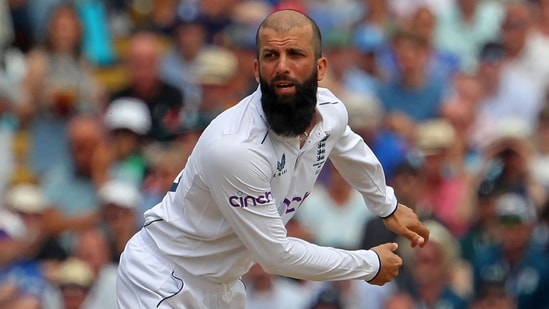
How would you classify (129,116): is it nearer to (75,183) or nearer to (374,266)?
(75,183)

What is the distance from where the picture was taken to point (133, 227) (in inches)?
392

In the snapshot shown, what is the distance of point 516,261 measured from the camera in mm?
9984

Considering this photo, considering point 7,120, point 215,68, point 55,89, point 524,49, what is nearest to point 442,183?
point 215,68

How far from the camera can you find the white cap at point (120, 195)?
999cm

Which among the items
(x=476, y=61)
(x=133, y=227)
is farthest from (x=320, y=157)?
(x=476, y=61)

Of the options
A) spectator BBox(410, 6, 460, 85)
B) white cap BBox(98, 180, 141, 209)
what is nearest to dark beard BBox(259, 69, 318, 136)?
white cap BBox(98, 180, 141, 209)

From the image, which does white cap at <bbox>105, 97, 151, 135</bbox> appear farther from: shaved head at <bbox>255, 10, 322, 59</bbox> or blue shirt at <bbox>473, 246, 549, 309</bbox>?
shaved head at <bbox>255, 10, 322, 59</bbox>

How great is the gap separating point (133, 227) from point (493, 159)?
9.00ft

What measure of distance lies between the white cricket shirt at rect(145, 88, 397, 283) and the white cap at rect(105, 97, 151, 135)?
3954 millimetres

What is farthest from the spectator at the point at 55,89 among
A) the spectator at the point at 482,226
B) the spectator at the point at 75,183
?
the spectator at the point at 482,226

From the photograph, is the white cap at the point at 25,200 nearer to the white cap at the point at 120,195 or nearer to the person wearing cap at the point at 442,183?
the white cap at the point at 120,195

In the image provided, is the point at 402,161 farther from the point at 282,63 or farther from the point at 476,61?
the point at 282,63

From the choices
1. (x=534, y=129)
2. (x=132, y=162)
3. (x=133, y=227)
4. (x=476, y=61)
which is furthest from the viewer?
(x=476, y=61)

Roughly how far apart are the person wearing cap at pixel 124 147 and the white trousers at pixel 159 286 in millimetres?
3637
